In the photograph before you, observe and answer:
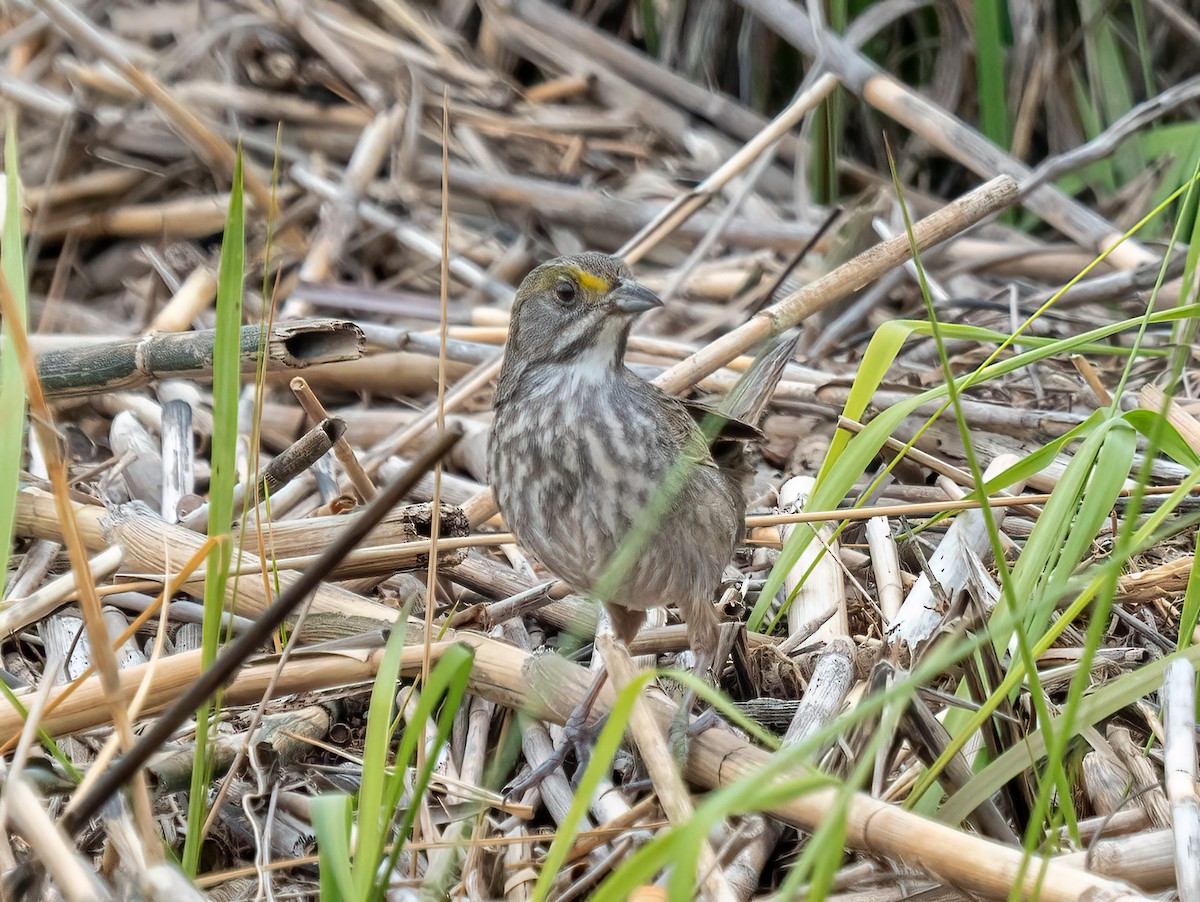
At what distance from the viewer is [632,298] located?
296 centimetres

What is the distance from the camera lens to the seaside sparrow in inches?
111

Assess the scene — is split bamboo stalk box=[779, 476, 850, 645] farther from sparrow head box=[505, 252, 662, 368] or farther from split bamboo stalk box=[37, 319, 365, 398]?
split bamboo stalk box=[37, 319, 365, 398]

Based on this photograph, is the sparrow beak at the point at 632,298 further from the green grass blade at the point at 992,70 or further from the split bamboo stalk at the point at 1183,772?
the green grass blade at the point at 992,70

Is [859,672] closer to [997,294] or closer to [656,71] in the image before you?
[997,294]

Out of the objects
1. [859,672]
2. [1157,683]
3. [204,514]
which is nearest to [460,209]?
[204,514]

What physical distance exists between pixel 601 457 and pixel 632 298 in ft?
1.21

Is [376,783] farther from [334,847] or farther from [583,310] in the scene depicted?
[583,310]

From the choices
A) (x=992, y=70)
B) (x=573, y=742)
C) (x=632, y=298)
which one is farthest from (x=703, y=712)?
(x=992, y=70)

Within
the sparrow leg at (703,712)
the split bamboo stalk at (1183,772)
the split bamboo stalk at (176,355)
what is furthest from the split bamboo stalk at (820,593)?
the split bamboo stalk at (176,355)

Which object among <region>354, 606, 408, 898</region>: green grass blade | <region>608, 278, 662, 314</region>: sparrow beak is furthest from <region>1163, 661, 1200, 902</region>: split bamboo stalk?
<region>608, 278, 662, 314</region>: sparrow beak

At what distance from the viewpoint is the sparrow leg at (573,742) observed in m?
2.75

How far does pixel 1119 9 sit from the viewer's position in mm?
5441

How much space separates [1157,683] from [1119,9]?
404 centimetres

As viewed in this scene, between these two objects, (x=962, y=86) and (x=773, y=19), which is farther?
(x=962, y=86)
